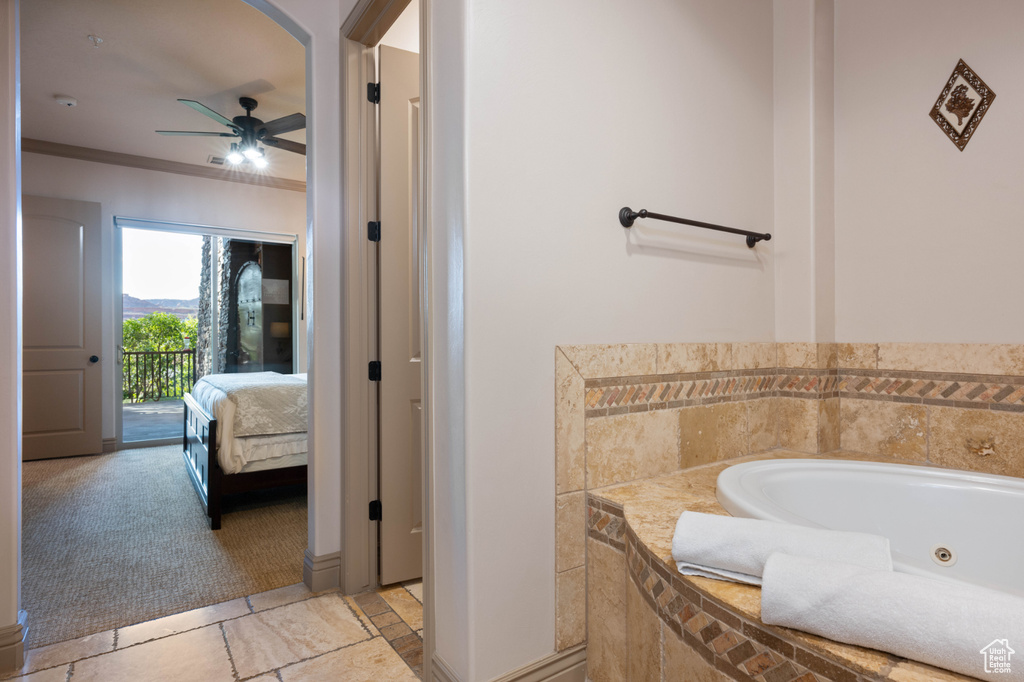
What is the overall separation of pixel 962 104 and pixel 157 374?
7.42 metres

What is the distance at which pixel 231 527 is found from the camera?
2879mm

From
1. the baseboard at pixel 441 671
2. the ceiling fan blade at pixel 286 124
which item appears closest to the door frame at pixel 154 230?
the ceiling fan blade at pixel 286 124

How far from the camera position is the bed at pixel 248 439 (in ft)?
9.36

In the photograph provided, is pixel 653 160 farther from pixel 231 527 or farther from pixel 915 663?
pixel 231 527

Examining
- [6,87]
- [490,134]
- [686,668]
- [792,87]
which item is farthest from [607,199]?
[6,87]

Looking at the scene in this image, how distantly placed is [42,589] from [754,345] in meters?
2.95

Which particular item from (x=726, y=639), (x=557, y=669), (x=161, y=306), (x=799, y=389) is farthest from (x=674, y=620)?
(x=161, y=306)

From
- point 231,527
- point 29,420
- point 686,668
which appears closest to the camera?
point 686,668

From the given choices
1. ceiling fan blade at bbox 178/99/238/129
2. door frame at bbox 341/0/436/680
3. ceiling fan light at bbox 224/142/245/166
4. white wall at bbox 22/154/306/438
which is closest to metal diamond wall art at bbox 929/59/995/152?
door frame at bbox 341/0/436/680

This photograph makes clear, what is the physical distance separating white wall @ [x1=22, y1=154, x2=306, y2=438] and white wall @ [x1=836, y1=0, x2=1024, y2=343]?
205 inches

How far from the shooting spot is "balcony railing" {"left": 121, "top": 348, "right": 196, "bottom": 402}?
244 inches

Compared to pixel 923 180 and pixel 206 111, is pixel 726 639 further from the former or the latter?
pixel 206 111

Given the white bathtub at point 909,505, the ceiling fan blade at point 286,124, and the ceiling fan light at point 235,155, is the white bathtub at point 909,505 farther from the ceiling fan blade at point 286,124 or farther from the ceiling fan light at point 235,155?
the ceiling fan light at point 235,155

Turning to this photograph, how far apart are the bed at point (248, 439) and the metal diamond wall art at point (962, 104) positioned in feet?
10.2
